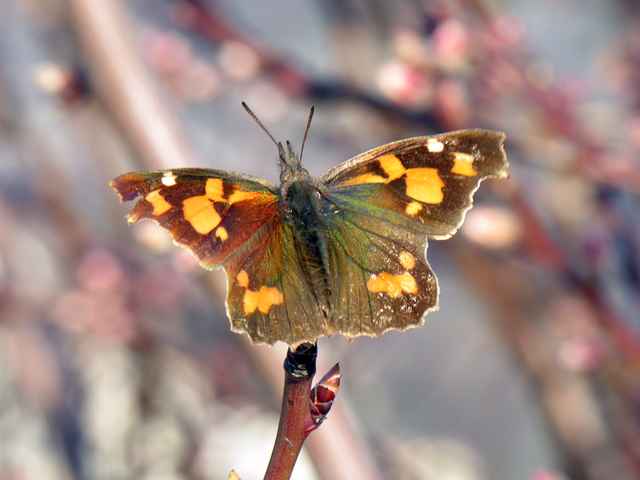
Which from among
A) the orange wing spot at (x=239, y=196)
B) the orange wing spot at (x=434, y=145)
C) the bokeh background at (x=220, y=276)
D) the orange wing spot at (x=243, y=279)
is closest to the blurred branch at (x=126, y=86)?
the bokeh background at (x=220, y=276)

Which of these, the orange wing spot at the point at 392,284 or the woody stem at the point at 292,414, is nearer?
the woody stem at the point at 292,414

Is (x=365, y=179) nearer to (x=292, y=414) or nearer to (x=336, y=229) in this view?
(x=336, y=229)

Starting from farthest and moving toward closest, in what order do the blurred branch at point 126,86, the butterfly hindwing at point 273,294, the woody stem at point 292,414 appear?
the blurred branch at point 126,86
the butterfly hindwing at point 273,294
the woody stem at point 292,414

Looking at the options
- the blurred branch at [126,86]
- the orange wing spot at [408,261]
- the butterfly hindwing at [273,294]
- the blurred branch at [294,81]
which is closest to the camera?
the butterfly hindwing at [273,294]

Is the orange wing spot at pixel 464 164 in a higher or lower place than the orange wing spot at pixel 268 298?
higher

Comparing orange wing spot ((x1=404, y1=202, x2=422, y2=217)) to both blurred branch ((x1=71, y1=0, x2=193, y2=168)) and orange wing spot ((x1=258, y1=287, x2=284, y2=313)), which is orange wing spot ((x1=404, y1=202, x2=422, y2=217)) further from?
blurred branch ((x1=71, y1=0, x2=193, y2=168))

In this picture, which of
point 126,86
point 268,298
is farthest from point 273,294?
point 126,86

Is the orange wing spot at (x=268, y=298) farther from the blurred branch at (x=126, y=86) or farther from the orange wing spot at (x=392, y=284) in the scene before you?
the blurred branch at (x=126, y=86)
